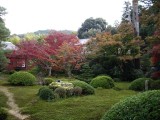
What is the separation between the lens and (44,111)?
1385 centimetres

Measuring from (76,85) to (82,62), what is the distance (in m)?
13.3

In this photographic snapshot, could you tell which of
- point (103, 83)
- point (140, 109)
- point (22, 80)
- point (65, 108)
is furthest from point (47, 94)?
point (140, 109)

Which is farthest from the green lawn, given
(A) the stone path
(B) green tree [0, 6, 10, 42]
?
(B) green tree [0, 6, 10, 42]

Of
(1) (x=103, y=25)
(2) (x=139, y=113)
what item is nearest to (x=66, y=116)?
(2) (x=139, y=113)

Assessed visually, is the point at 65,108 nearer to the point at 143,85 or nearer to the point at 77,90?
the point at 77,90

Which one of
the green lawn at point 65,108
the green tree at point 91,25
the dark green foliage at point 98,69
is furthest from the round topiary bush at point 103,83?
the green tree at point 91,25

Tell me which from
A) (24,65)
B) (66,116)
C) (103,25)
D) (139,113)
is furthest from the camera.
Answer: (103,25)

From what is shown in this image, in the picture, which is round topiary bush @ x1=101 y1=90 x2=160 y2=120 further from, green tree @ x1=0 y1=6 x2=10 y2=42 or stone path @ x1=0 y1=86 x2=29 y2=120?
green tree @ x1=0 y1=6 x2=10 y2=42

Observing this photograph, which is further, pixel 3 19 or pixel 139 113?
pixel 3 19

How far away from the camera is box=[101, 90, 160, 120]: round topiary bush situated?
23.5ft

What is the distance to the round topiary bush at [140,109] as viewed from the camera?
715cm

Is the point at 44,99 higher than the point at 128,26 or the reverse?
the reverse

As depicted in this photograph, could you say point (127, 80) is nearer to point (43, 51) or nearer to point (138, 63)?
point (138, 63)

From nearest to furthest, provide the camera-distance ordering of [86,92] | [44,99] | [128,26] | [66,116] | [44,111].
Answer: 1. [66,116]
2. [44,111]
3. [44,99]
4. [86,92]
5. [128,26]
